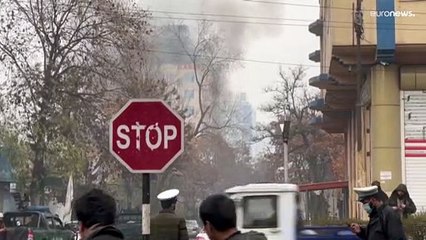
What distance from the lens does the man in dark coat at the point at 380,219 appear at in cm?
1074

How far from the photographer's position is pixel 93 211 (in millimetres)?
5395

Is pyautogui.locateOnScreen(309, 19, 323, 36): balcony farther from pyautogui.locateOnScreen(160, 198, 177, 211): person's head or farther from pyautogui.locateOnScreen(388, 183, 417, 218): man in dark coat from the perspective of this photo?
pyautogui.locateOnScreen(160, 198, 177, 211): person's head

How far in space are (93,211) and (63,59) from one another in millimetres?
33028

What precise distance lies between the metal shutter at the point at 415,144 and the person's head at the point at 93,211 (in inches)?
993

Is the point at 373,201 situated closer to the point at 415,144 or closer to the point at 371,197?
the point at 371,197

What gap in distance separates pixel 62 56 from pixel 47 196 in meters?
17.2

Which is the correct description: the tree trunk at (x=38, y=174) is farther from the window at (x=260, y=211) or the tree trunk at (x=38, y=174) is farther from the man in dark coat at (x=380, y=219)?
the man in dark coat at (x=380, y=219)

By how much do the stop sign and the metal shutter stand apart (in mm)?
21185

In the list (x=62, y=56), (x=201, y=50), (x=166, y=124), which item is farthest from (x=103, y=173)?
(x=166, y=124)

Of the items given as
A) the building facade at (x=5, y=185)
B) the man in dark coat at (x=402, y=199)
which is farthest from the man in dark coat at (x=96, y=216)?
the building facade at (x=5, y=185)

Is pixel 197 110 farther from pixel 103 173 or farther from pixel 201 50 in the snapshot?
pixel 103 173

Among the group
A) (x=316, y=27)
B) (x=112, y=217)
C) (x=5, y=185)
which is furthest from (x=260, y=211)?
(x=5, y=185)

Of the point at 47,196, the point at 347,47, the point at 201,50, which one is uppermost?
the point at 201,50

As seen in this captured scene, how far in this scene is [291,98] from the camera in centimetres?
6856
